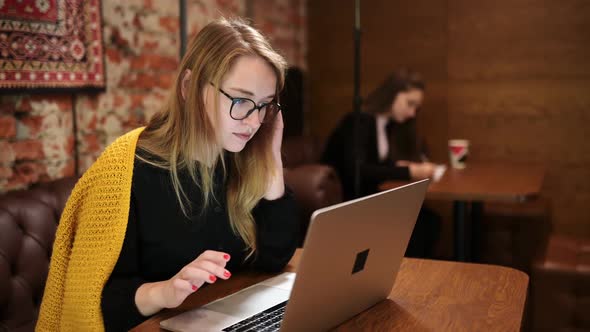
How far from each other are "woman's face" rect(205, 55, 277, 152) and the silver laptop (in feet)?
1.04

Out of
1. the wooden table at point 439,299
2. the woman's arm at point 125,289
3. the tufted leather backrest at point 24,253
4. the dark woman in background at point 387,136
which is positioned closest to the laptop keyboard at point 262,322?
the wooden table at point 439,299

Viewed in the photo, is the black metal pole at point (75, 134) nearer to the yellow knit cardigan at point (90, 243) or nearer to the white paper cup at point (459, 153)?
the yellow knit cardigan at point (90, 243)

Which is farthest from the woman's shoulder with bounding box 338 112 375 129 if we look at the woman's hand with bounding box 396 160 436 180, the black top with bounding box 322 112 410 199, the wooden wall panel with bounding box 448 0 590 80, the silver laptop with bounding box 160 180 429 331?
the silver laptop with bounding box 160 180 429 331

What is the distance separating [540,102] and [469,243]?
1168 millimetres

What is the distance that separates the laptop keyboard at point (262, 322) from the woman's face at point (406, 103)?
7.46 feet

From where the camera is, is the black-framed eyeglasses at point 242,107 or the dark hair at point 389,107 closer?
the black-framed eyeglasses at point 242,107

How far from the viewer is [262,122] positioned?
4.36 feet

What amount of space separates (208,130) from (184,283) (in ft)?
1.35

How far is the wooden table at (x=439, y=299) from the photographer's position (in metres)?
1.03

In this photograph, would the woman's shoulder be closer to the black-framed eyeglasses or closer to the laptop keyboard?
the black-framed eyeglasses

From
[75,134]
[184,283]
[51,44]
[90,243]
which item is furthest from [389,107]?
[184,283]

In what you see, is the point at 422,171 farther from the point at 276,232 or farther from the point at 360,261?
the point at 360,261

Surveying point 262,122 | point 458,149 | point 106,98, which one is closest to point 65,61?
point 106,98

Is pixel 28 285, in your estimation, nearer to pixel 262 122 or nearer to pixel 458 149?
pixel 262 122
